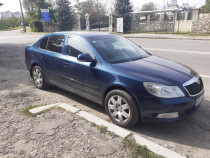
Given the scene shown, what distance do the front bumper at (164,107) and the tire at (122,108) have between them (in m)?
0.13

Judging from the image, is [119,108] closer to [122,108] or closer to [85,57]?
[122,108]

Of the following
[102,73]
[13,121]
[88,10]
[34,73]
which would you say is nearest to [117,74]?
[102,73]

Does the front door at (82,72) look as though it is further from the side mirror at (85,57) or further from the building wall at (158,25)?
the building wall at (158,25)

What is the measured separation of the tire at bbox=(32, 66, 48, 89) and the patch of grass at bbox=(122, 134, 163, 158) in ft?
9.76

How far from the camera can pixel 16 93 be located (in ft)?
15.6

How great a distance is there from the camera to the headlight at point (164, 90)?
275 cm

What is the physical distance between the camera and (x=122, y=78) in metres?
3.02

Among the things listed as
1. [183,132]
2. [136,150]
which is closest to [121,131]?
[136,150]

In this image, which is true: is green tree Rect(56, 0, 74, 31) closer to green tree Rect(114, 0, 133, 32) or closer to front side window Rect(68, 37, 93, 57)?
green tree Rect(114, 0, 133, 32)

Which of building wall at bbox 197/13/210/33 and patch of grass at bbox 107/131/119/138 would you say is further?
building wall at bbox 197/13/210/33

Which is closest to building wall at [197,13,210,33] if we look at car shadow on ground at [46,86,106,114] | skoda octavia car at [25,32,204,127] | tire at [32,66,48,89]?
skoda octavia car at [25,32,204,127]

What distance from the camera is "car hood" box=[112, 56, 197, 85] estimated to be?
2881 millimetres

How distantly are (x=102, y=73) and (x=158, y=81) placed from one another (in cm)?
99

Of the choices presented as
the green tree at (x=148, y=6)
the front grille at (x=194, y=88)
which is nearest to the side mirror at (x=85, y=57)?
the front grille at (x=194, y=88)
